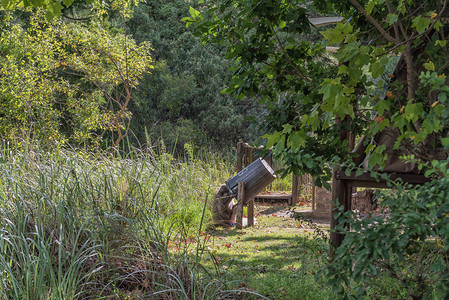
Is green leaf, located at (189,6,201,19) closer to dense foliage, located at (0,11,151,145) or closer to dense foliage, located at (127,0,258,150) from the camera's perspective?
dense foliage, located at (0,11,151,145)

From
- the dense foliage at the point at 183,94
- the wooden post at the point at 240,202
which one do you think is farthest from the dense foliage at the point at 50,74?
the dense foliage at the point at 183,94

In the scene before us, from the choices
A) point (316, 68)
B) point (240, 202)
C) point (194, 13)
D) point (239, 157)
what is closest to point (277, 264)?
point (240, 202)

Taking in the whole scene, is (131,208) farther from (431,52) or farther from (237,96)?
(431,52)

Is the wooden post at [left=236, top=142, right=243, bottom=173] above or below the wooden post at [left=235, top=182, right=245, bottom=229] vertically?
above

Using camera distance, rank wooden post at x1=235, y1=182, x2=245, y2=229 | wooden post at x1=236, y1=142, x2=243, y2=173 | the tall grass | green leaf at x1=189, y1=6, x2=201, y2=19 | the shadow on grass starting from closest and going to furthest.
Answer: the tall grass
green leaf at x1=189, y1=6, x2=201, y2=19
the shadow on grass
wooden post at x1=235, y1=182, x2=245, y2=229
wooden post at x1=236, y1=142, x2=243, y2=173

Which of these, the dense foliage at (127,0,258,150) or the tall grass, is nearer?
the tall grass

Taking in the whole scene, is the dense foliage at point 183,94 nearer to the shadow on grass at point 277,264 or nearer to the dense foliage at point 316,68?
the shadow on grass at point 277,264

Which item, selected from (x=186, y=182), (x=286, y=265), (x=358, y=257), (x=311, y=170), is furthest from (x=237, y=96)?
(x=186, y=182)

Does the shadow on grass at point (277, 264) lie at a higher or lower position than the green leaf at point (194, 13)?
lower

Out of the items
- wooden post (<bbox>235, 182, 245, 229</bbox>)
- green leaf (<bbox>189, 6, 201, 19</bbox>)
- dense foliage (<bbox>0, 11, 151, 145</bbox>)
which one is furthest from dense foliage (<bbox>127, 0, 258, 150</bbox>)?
green leaf (<bbox>189, 6, 201, 19</bbox>)

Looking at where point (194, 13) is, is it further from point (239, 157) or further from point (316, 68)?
point (239, 157)

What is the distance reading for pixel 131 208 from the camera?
4809 mm

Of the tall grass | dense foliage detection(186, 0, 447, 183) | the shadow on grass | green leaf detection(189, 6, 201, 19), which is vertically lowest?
the shadow on grass

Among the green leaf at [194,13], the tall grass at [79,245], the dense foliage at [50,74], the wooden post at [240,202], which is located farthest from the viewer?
the dense foliage at [50,74]
